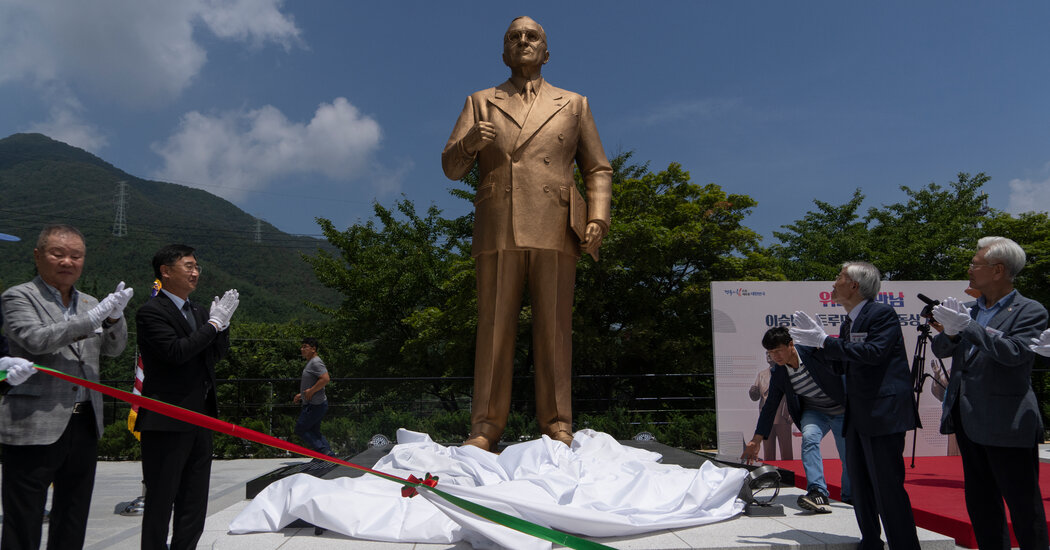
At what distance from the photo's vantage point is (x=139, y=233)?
56562mm

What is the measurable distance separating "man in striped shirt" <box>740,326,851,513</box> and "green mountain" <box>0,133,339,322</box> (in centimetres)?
679

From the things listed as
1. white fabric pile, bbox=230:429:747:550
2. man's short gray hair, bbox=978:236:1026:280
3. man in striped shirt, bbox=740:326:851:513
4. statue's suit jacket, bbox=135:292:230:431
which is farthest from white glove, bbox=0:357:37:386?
man's short gray hair, bbox=978:236:1026:280

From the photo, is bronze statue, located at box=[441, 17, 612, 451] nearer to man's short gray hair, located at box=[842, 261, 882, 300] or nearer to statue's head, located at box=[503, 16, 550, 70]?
statue's head, located at box=[503, 16, 550, 70]

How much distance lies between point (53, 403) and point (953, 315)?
4135 millimetres

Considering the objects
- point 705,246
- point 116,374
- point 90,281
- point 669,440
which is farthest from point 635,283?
point 90,281

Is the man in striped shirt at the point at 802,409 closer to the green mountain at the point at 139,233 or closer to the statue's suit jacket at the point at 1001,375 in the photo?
the statue's suit jacket at the point at 1001,375

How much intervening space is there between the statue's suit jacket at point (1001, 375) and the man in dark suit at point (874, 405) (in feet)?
0.89

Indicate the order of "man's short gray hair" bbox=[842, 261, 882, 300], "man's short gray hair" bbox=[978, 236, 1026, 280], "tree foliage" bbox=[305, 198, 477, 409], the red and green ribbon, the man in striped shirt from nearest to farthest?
1. the red and green ribbon
2. "man's short gray hair" bbox=[978, 236, 1026, 280]
3. "man's short gray hair" bbox=[842, 261, 882, 300]
4. the man in striped shirt
5. "tree foliage" bbox=[305, 198, 477, 409]

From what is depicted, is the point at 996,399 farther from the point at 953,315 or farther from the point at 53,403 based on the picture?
the point at 53,403

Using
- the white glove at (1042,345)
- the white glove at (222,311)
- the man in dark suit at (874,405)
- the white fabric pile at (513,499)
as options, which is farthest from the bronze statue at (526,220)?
the white glove at (1042,345)

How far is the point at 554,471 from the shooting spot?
15.7ft

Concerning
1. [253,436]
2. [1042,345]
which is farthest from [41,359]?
[1042,345]

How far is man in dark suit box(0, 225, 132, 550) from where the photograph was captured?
297 centimetres

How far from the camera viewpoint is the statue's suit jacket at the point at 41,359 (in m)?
2.97
